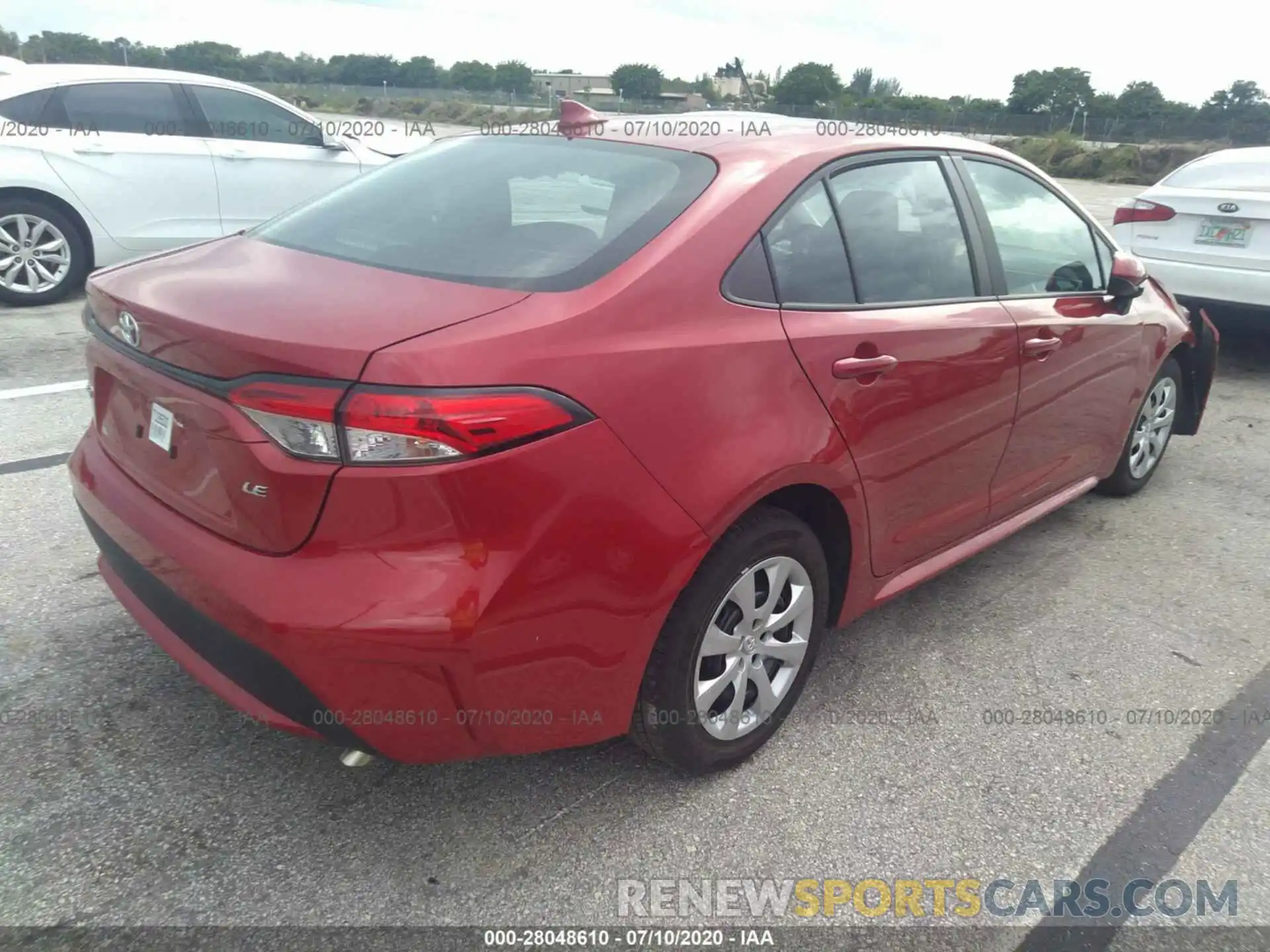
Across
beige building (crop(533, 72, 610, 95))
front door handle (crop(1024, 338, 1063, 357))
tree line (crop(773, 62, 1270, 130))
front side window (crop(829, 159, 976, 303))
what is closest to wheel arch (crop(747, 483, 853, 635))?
front side window (crop(829, 159, 976, 303))

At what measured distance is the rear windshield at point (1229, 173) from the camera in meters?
6.42

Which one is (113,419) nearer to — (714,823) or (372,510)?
(372,510)

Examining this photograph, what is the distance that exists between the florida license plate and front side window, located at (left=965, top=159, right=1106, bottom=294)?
3.37 m

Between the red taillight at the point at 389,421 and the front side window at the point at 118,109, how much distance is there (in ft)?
20.9

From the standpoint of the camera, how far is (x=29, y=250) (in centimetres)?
670

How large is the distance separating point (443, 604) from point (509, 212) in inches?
43.4

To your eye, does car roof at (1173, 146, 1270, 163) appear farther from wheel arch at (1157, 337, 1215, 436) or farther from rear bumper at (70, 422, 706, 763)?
rear bumper at (70, 422, 706, 763)

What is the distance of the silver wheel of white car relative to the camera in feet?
21.7

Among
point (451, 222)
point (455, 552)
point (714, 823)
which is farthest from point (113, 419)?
point (714, 823)

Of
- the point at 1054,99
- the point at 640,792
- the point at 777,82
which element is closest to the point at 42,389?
the point at 640,792

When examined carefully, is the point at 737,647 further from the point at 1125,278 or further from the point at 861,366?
the point at 1125,278

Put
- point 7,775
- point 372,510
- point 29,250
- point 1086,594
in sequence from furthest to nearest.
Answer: point 29,250 → point 1086,594 → point 7,775 → point 372,510

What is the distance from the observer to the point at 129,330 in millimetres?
2180

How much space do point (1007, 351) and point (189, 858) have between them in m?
2.61
